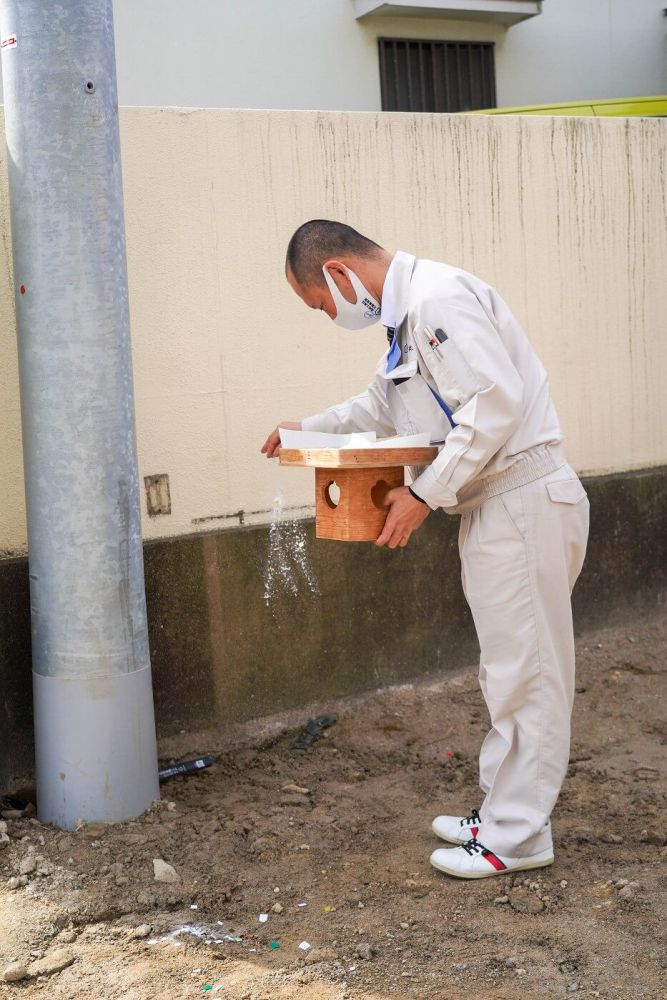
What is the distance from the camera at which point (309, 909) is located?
325 cm

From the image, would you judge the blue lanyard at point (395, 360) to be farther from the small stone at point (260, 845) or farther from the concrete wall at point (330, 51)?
the concrete wall at point (330, 51)

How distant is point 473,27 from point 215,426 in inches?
235

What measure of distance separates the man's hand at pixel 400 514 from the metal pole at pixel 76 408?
0.92 m

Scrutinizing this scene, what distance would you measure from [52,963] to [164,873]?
1.60ft

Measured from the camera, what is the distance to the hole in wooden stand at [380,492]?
335 cm

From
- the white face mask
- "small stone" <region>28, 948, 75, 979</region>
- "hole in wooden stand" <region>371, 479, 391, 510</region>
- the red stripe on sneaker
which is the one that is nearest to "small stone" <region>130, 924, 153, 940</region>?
"small stone" <region>28, 948, 75, 979</region>

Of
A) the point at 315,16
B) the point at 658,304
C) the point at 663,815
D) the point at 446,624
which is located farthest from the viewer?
the point at 315,16

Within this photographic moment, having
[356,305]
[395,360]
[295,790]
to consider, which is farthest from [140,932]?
[356,305]

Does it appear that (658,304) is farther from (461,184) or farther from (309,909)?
(309,909)

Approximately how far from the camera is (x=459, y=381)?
3.12 meters

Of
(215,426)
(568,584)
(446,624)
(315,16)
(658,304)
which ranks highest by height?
Answer: (315,16)

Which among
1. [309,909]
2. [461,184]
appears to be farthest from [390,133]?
[309,909]

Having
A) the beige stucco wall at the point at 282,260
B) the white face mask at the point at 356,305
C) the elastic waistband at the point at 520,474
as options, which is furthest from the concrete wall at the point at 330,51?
the elastic waistband at the point at 520,474

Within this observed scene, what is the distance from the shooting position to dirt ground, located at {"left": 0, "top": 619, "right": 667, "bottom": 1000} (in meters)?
2.86
